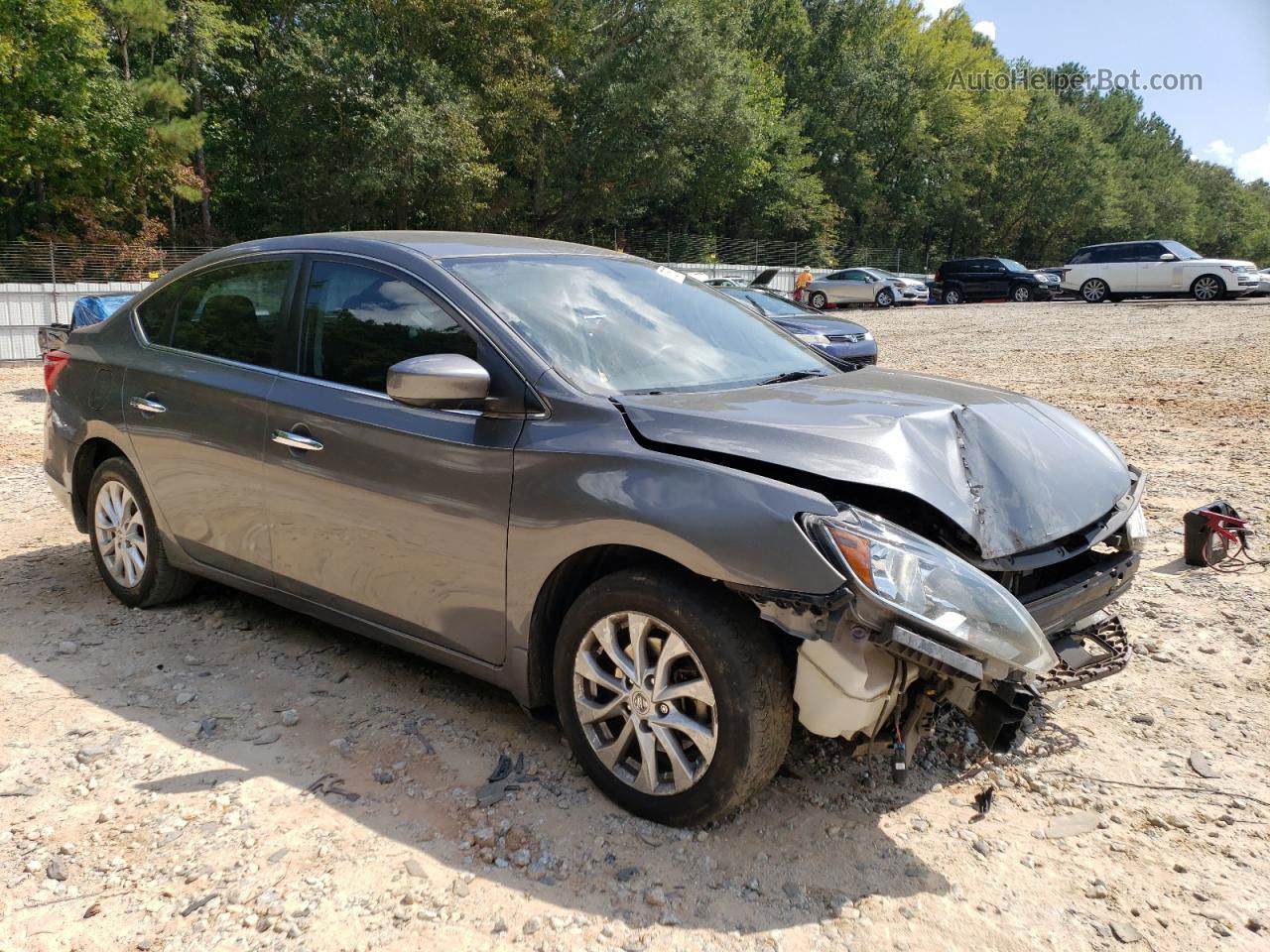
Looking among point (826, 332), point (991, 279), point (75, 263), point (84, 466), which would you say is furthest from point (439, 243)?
point (991, 279)

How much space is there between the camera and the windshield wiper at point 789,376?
11.7 feet

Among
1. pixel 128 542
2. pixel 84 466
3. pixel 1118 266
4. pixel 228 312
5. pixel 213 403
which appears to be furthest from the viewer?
pixel 1118 266

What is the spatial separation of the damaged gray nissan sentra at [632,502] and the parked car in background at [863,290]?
31.7m

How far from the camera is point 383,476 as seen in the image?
134 inches

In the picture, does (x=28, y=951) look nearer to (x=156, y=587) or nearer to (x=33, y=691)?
(x=33, y=691)

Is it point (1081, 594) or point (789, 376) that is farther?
point (789, 376)

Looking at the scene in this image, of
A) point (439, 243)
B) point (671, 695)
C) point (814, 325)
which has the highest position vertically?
point (439, 243)

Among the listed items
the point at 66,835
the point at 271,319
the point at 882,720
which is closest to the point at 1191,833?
the point at 882,720

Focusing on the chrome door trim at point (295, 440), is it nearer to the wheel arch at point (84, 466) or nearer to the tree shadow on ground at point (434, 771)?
the tree shadow on ground at point (434, 771)

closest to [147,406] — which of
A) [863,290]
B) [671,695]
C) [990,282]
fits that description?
[671,695]

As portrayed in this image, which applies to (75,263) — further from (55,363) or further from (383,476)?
(383,476)

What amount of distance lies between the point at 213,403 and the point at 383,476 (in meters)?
1.10

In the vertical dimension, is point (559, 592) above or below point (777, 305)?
below

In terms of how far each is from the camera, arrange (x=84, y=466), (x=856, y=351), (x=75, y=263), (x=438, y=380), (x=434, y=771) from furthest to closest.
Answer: (x=75, y=263), (x=856, y=351), (x=84, y=466), (x=434, y=771), (x=438, y=380)
